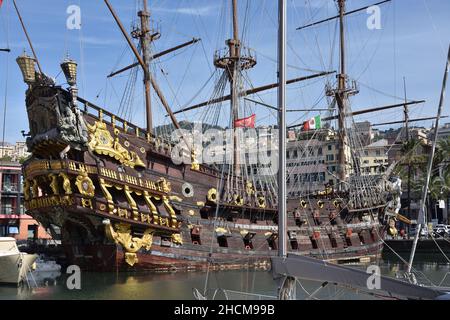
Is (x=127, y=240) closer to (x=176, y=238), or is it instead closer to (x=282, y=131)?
(x=176, y=238)

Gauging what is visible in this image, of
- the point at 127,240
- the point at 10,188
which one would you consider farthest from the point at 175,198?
the point at 10,188

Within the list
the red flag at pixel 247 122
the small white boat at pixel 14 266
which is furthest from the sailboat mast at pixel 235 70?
the small white boat at pixel 14 266

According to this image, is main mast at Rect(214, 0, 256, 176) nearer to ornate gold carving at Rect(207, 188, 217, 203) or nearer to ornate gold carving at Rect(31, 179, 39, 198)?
ornate gold carving at Rect(207, 188, 217, 203)

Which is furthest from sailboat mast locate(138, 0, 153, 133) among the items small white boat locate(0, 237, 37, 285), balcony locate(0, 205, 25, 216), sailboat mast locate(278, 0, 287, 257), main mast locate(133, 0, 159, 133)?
balcony locate(0, 205, 25, 216)

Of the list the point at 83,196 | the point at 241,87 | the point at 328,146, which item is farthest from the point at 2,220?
the point at 328,146

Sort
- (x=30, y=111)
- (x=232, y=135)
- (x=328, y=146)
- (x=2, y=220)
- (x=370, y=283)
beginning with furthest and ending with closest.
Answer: (x=328, y=146) → (x=2, y=220) → (x=232, y=135) → (x=30, y=111) → (x=370, y=283)

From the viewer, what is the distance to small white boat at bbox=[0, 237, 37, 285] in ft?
84.5

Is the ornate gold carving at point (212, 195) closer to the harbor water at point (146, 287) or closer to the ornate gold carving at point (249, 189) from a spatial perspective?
the ornate gold carving at point (249, 189)

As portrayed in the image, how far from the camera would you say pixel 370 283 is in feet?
33.9

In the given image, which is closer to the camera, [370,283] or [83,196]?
[370,283]

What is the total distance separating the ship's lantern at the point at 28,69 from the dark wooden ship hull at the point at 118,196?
20.9 inches

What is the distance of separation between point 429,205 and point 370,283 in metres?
71.5

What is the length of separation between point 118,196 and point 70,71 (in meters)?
6.72
